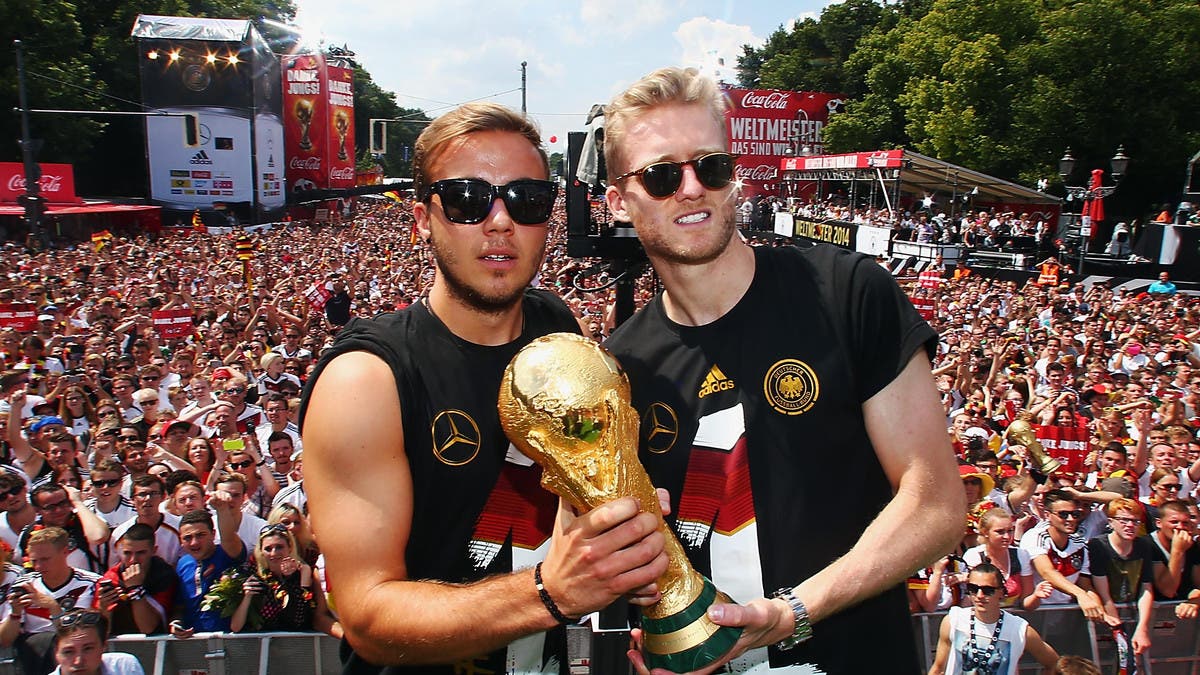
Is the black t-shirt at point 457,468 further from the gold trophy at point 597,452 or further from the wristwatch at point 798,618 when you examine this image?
the wristwatch at point 798,618

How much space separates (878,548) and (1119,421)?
7347 mm

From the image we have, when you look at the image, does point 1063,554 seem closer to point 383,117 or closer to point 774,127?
point 774,127

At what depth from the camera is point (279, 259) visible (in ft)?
73.0

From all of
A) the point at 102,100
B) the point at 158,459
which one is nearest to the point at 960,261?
the point at 158,459

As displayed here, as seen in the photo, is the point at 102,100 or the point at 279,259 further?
the point at 102,100

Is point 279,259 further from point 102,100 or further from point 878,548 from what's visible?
point 102,100

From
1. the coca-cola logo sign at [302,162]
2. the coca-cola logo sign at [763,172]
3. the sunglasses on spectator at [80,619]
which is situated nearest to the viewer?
the sunglasses on spectator at [80,619]

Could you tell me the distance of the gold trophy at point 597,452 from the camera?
1.70m

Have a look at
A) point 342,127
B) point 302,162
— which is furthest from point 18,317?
point 342,127

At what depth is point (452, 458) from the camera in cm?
206

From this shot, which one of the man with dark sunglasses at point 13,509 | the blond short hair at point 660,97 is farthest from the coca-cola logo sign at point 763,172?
the blond short hair at point 660,97

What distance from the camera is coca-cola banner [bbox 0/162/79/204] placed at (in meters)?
28.8

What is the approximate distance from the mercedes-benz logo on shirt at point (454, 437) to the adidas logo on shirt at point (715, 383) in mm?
592

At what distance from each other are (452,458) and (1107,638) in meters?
5.10
